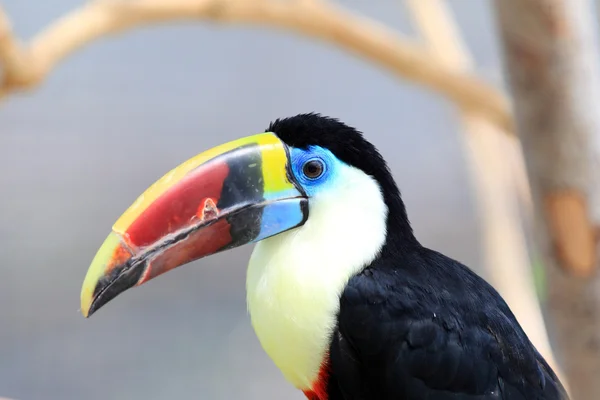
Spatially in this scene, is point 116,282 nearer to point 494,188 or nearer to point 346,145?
point 346,145

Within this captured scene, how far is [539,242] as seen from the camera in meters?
1.95

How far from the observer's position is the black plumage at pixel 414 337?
146cm

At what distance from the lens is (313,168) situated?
1.56 meters

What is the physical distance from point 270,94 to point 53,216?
133 cm

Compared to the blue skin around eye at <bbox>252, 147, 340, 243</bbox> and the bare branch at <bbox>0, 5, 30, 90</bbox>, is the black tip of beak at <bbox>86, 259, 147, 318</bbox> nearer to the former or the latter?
the blue skin around eye at <bbox>252, 147, 340, 243</bbox>

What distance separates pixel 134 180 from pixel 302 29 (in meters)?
2.00

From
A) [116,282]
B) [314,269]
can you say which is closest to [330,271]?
[314,269]

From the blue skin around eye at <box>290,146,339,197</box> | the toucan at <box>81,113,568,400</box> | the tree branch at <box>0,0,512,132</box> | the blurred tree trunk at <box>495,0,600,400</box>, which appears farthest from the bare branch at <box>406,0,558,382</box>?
the blue skin around eye at <box>290,146,339,197</box>

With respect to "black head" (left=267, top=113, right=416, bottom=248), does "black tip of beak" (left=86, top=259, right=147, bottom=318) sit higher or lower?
lower

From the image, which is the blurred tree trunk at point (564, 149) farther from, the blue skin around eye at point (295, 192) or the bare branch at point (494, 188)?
the bare branch at point (494, 188)

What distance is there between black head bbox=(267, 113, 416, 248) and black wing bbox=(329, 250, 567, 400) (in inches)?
4.5

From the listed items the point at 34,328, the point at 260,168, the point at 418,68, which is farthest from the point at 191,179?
the point at 34,328

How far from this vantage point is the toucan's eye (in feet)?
5.12

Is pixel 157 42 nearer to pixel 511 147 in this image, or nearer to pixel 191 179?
pixel 511 147
